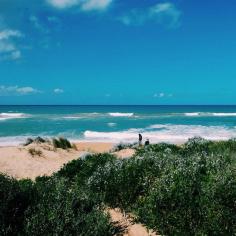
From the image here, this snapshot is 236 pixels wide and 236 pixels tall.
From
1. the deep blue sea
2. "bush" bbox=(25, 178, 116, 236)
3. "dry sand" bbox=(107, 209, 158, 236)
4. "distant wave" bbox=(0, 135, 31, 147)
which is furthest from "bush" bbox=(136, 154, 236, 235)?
the deep blue sea

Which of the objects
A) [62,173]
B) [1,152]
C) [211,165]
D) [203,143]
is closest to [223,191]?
[211,165]

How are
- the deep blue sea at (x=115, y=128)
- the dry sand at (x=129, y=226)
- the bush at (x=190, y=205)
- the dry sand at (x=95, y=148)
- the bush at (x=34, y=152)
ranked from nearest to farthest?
the bush at (x=190, y=205) → the dry sand at (x=129, y=226) → the bush at (x=34, y=152) → the dry sand at (x=95, y=148) → the deep blue sea at (x=115, y=128)

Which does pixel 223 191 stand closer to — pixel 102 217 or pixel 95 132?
pixel 102 217

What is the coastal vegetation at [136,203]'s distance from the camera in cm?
718

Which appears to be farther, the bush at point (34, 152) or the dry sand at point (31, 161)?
the bush at point (34, 152)

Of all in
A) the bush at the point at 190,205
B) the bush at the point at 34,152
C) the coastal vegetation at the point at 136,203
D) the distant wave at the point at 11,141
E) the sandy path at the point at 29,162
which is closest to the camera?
the coastal vegetation at the point at 136,203

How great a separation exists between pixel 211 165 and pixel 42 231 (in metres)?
4.43

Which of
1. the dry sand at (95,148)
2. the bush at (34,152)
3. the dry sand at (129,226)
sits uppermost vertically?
the bush at (34,152)

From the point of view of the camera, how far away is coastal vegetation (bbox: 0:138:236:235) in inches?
283

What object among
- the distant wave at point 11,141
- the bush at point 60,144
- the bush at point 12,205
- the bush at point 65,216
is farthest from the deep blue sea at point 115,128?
the bush at point 12,205

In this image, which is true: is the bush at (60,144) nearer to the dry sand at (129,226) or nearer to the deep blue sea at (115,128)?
the deep blue sea at (115,128)

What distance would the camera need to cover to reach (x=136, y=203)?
8.90 meters

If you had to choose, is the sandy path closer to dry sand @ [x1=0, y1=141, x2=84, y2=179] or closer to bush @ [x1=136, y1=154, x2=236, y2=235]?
dry sand @ [x1=0, y1=141, x2=84, y2=179]

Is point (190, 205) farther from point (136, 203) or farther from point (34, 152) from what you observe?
point (34, 152)
